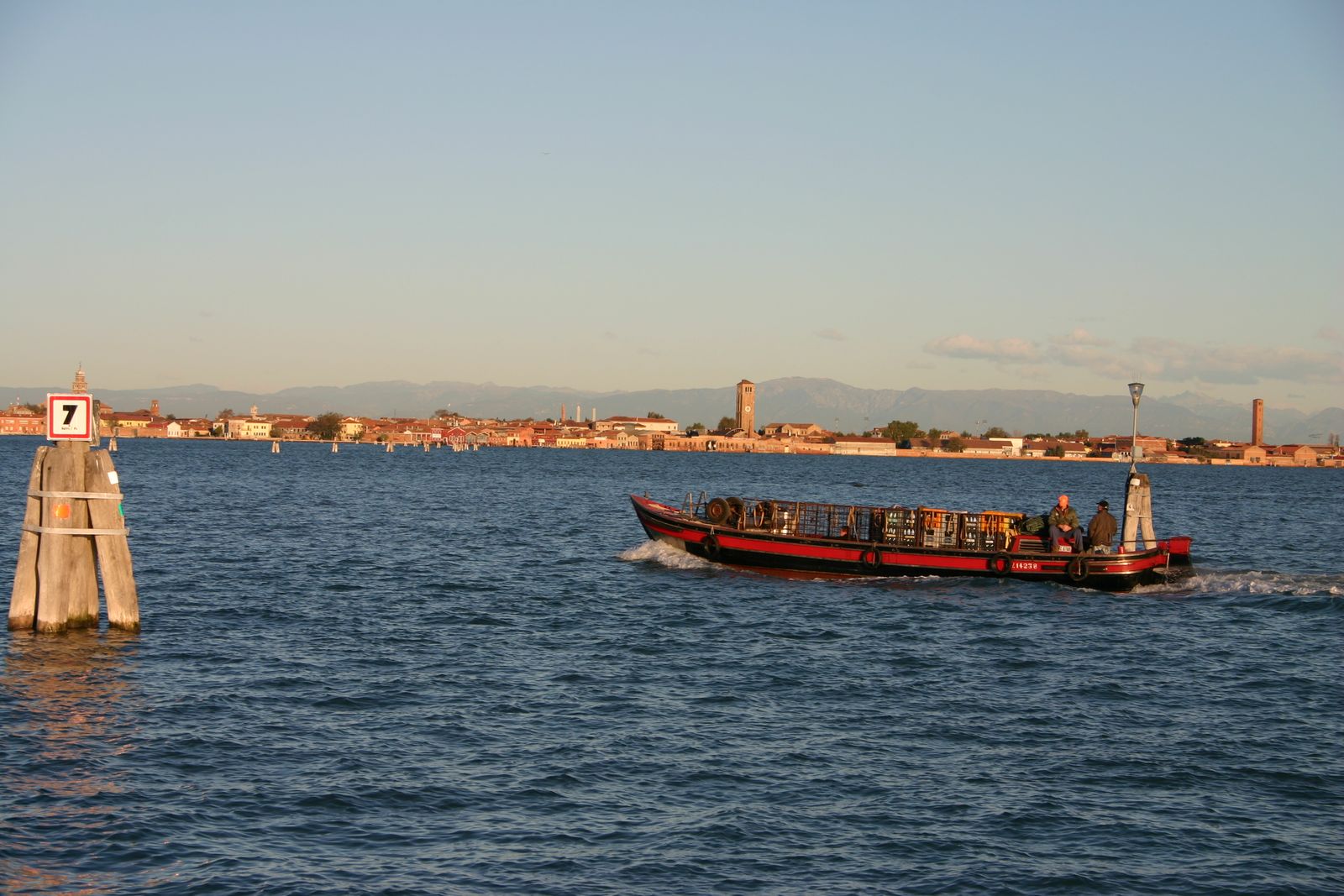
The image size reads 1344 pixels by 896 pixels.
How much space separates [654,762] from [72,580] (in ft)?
41.7

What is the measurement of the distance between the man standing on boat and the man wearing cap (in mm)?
371

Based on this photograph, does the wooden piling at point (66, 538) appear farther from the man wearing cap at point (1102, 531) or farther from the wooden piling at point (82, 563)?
the man wearing cap at point (1102, 531)

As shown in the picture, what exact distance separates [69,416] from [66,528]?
2145 millimetres

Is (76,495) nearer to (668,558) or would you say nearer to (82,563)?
(82,563)

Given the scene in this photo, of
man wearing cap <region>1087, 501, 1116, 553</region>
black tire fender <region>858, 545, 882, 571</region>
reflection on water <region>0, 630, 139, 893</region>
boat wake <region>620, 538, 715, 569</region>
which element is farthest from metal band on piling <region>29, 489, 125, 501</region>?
man wearing cap <region>1087, 501, 1116, 553</region>

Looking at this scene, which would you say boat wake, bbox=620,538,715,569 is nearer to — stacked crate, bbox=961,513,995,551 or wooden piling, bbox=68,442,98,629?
stacked crate, bbox=961,513,995,551

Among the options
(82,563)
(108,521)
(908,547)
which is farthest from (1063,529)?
(82,563)

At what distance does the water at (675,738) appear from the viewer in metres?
14.9

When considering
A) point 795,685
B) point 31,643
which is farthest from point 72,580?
point 795,685

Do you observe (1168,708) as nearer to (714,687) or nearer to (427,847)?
(714,687)

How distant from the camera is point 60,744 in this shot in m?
18.6

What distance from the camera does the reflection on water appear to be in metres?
14.5

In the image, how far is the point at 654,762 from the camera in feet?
61.3

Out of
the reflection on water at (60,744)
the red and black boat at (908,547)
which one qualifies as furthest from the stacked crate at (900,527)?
the reflection on water at (60,744)
